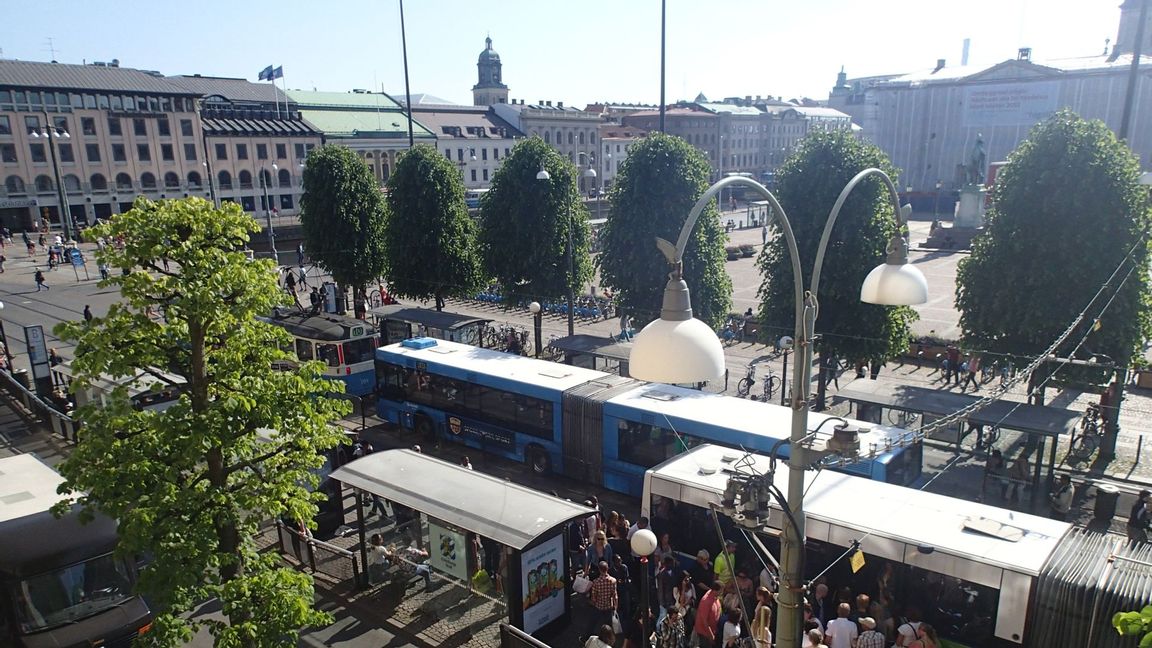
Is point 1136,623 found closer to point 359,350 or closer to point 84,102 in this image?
point 359,350

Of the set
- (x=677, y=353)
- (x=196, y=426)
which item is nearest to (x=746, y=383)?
(x=196, y=426)

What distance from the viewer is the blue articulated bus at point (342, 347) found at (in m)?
26.2

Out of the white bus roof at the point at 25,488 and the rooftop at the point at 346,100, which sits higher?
the rooftop at the point at 346,100

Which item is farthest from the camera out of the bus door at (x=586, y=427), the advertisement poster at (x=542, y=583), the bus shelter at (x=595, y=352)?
the bus shelter at (x=595, y=352)

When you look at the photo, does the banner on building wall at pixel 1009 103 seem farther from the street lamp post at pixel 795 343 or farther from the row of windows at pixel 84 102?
the street lamp post at pixel 795 343

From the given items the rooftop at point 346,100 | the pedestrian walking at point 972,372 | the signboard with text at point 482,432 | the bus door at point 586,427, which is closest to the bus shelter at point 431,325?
the signboard with text at point 482,432

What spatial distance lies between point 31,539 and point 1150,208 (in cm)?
2557

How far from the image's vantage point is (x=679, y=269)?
534cm

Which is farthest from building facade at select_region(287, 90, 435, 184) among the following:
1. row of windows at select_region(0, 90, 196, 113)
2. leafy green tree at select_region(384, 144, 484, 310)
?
leafy green tree at select_region(384, 144, 484, 310)

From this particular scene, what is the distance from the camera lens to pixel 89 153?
76.7 m

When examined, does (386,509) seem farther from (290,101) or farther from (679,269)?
(290,101)

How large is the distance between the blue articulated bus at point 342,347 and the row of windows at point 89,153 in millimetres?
60644

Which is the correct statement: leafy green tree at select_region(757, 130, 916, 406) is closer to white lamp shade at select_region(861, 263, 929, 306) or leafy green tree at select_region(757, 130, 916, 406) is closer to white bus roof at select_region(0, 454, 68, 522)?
white lamp shade at select_region(861, 263, 929, 306)

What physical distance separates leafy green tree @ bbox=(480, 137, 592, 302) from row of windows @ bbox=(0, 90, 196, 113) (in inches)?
2542
